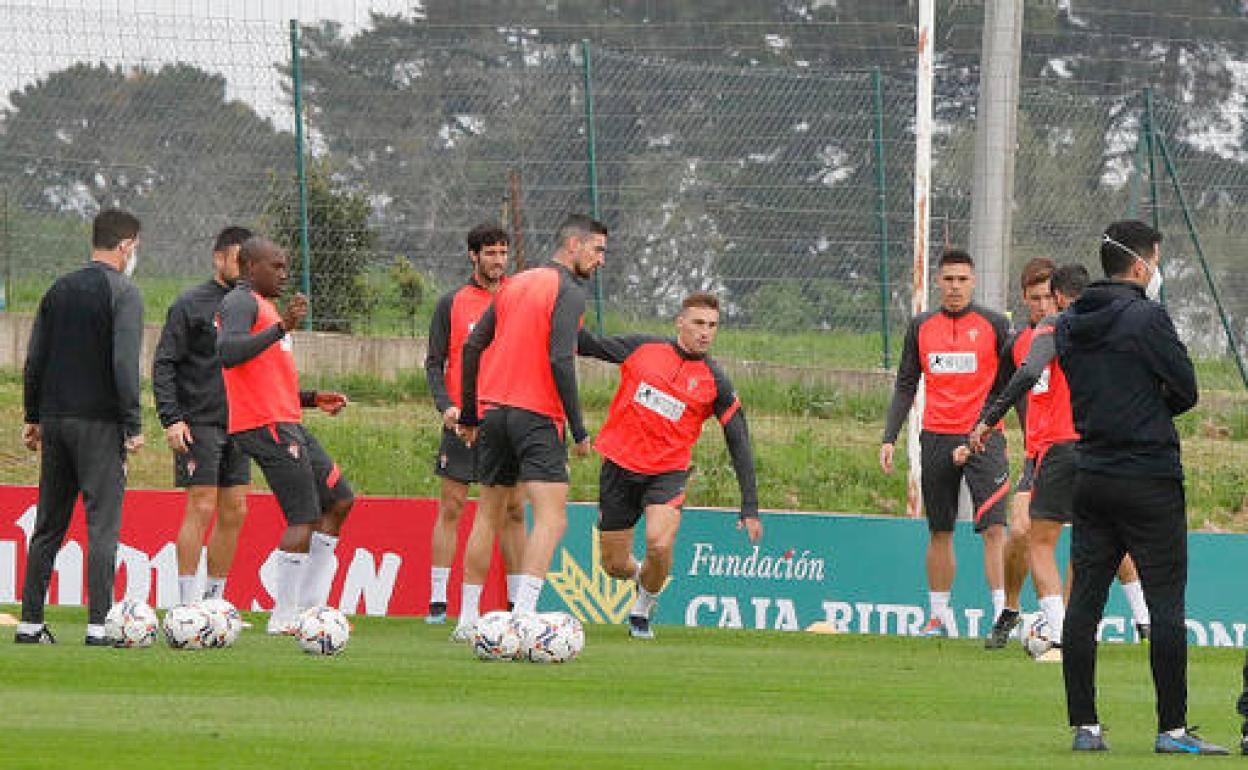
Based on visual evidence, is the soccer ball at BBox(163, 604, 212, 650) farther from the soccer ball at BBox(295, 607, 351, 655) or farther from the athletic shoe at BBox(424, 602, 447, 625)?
the athletic shoe at BBox(424, 602, 447, 625)

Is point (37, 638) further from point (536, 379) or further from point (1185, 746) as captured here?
point (1185, 746)

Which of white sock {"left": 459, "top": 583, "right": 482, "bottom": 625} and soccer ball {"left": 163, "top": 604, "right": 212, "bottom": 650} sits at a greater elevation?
soccer ball {"left": 163, "top": 604, "right": 212, "bottom": 650}

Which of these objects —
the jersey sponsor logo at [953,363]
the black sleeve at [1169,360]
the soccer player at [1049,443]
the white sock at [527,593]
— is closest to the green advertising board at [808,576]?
the jersey sponsor logo at [953,363]

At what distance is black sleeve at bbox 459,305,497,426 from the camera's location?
43.2ft

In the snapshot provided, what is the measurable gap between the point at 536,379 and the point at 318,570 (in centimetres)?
251

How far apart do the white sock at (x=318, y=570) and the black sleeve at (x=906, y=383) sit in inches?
156

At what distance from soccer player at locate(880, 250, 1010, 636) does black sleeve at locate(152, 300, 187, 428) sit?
4.82 metres

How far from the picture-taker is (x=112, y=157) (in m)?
21.3

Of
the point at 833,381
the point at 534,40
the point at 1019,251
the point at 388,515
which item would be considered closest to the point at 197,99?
the point at 534,40

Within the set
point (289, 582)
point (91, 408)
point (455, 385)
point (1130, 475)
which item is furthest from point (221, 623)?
point (1130, 475)

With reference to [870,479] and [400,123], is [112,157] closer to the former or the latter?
[400,123]

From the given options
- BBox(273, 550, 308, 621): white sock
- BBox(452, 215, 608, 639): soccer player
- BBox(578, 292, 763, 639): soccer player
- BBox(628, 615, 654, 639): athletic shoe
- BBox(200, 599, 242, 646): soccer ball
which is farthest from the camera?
BBox(628, 615, 654, 639): athletic shoe

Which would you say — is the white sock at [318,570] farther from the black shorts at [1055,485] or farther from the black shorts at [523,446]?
the black shorts at [1055,485]

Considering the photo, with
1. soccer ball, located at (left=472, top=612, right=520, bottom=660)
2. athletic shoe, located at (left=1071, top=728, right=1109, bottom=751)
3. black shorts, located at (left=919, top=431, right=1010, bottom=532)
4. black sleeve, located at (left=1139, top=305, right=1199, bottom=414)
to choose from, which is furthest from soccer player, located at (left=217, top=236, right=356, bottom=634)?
athletic shoe, located at (left=1071, top=728, right=1109, bottom=751)
